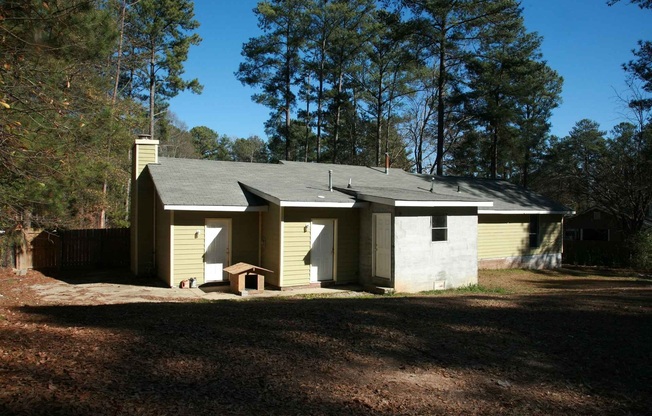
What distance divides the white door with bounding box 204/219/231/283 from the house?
0.03 meters

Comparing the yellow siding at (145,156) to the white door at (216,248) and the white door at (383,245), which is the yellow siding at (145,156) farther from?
the white door at (383,245)

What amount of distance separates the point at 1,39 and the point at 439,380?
7057 mm

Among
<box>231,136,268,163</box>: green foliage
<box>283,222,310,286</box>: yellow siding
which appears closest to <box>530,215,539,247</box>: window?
<box>283,222,310,286</box>: yellow siding

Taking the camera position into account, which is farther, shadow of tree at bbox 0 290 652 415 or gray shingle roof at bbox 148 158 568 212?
gray shingle roof at bbox 148 158 568 212

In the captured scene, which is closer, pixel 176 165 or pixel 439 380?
pixel 439 380

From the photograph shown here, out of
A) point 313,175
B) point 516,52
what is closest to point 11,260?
point 313,175

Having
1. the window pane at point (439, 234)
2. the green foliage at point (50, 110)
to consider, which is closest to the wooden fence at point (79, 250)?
the green foliage at point (50, 110)

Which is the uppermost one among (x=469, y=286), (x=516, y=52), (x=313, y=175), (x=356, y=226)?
(x=516, y=52)

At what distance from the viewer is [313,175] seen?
1875cm

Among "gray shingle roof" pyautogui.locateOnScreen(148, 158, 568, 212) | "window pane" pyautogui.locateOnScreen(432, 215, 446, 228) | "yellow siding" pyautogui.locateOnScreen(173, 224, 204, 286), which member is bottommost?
"yellow siding" pyautogui.locateOnScreen(173, 224, 204, 286)

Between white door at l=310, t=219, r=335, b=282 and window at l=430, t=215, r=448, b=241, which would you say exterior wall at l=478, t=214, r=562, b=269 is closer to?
window at l=430, t=215, r=448, b=241

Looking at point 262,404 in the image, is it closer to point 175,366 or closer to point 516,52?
point 175,366

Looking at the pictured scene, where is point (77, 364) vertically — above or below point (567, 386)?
above

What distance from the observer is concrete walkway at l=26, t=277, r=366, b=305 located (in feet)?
39.1
